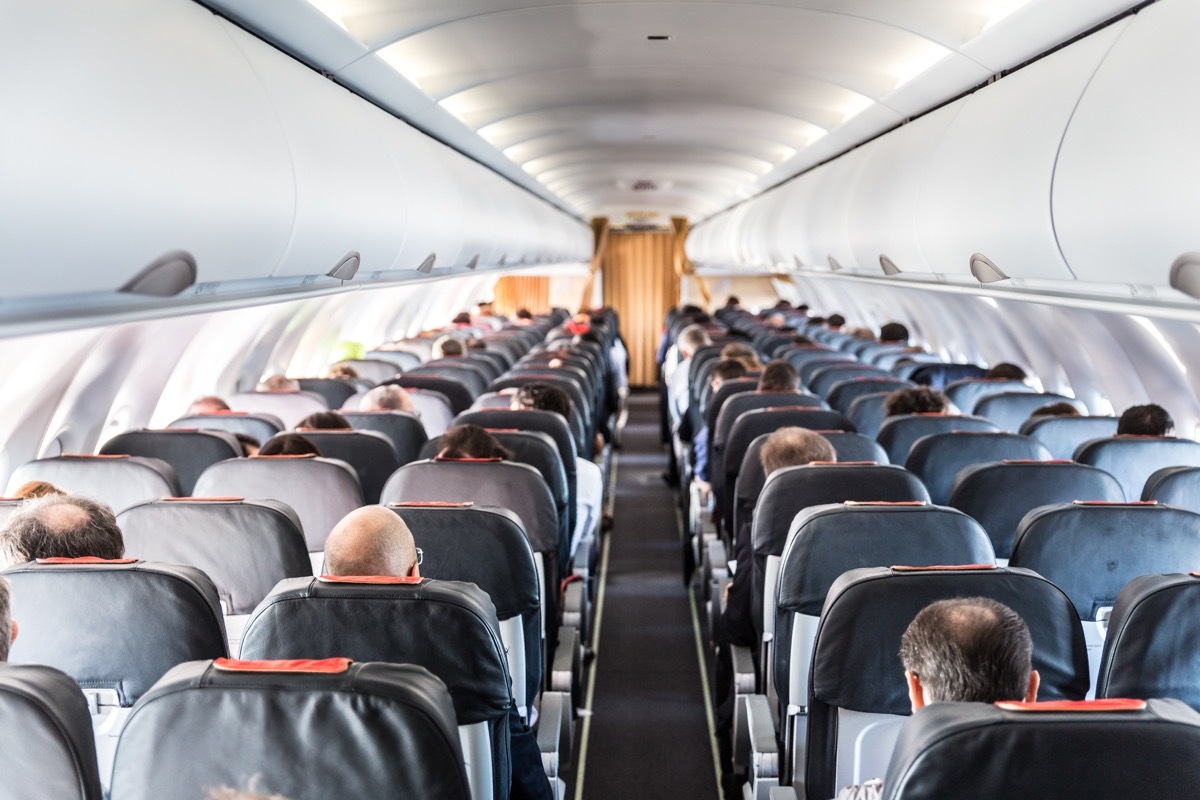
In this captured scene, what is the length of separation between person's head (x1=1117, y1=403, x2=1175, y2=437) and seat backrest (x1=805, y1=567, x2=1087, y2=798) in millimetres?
3180

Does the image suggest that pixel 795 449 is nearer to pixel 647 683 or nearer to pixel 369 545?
pixel 369 545

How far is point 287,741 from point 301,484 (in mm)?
3094

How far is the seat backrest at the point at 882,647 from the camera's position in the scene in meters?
3.13

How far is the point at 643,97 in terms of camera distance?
929 centimetres

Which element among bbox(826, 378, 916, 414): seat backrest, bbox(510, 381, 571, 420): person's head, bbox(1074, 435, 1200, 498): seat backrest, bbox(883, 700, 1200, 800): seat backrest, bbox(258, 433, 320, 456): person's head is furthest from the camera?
bbox(826, 378, 916, 414): seat backrest

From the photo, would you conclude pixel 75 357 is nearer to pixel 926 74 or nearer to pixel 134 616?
pixel 134 616

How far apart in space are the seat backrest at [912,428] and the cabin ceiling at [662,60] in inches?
73.9

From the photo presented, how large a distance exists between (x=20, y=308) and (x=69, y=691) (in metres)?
0.99

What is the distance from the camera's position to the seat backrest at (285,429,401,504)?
6.26 meters

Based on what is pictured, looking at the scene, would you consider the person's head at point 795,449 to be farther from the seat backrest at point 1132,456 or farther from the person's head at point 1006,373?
the person's head at point 1006,373

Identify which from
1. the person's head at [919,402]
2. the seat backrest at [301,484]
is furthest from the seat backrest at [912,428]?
the seat backrest at [301,484]

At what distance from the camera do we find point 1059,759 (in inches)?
79.0

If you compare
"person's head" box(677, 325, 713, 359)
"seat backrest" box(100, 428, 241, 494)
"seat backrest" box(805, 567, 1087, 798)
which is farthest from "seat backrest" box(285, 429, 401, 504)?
"person's head" box(677, 325, 713, 359)

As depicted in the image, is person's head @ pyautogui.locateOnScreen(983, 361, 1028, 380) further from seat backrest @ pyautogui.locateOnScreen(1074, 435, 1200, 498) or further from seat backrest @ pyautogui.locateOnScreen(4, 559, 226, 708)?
seat backrest @ pyautogui.locateOnScreen(4, 559, 226, 708)
